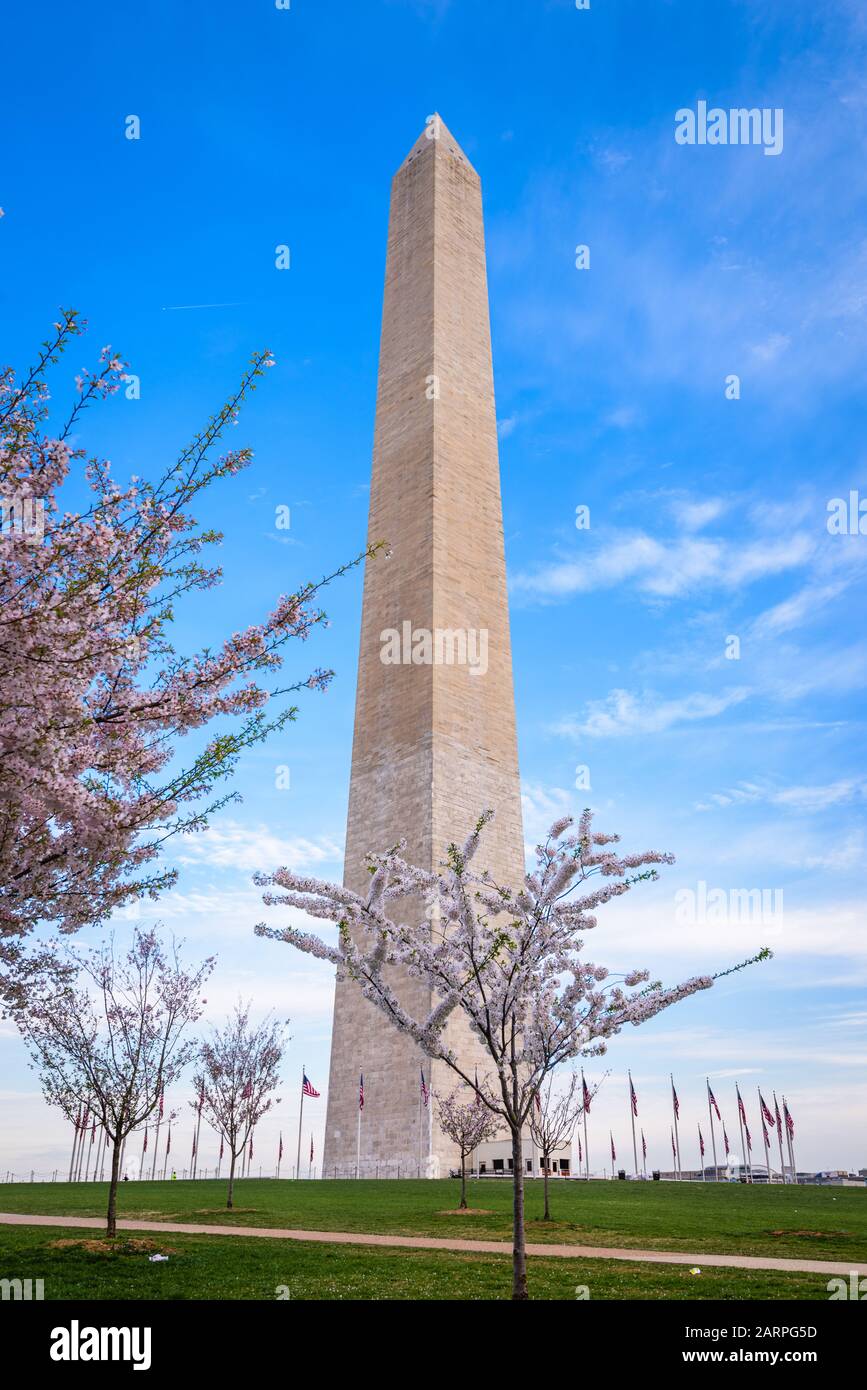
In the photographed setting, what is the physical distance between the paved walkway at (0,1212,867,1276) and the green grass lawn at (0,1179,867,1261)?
798mm

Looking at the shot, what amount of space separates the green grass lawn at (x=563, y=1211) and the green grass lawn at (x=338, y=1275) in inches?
150

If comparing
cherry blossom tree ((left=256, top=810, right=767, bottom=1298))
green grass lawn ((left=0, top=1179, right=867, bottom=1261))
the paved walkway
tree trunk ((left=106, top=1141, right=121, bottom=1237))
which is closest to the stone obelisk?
green grass lawn ((left=0, top=1179, right=867, bottom=1261))

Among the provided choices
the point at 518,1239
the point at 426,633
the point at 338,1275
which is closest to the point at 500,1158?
the point at 426,633

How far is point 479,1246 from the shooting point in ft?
59.8

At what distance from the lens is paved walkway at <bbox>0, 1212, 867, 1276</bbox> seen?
1596cm

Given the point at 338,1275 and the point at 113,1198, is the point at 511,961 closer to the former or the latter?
the point at 338,1275

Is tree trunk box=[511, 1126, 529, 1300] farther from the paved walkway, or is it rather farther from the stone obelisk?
the stone obelisk

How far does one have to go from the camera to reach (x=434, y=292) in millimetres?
46875

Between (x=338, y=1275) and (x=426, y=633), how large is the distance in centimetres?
2953

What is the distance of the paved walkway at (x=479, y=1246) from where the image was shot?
16.0 m

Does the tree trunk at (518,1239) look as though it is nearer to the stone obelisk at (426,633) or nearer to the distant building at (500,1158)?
the stone obelisk at (426,633)
